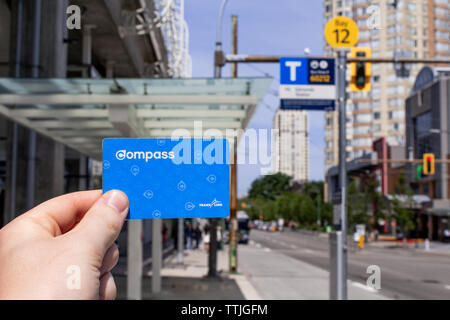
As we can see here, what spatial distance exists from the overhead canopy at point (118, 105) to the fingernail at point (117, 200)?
1257 millimetres

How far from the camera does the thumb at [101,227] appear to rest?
114cm

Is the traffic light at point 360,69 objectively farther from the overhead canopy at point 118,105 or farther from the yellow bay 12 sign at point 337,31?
the yellow bay 12 sign at point 337,31

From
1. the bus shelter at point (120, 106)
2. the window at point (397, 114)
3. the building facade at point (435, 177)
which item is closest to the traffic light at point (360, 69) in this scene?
the bus shelter at point (120, 106)

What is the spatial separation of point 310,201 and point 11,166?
Result: 86.7 m

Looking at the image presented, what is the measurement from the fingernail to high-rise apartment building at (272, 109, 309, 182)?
0.85 meters

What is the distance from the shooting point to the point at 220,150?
3.63 feet

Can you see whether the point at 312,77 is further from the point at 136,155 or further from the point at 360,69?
the point at 136,155

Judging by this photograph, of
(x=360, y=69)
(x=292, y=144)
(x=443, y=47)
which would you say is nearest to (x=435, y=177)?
(x=360, y=69)

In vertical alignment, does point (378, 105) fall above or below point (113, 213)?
above

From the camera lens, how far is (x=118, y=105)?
14.9 ft

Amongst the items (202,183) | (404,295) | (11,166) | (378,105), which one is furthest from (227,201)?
(378,105)

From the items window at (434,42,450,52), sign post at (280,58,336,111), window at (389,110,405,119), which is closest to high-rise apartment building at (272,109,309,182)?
window at (434,42,450,52)

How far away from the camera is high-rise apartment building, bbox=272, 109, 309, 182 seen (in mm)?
2011
